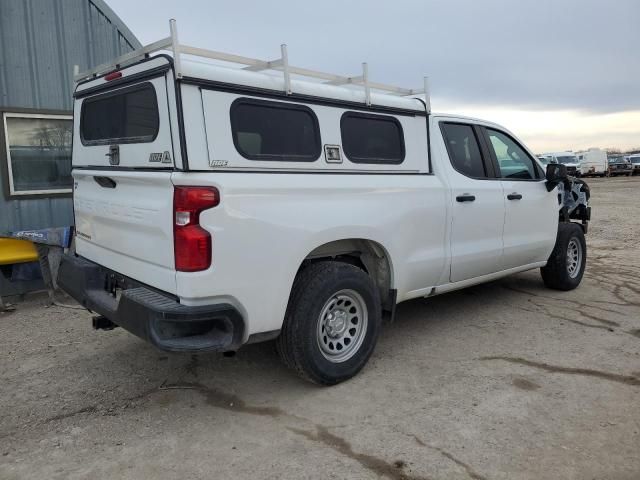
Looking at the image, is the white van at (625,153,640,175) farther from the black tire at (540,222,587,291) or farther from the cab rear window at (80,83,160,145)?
the cab rear window at (80,83,160,145)

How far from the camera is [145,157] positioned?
3449 millimetres

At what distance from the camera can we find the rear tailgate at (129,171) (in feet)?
10.5

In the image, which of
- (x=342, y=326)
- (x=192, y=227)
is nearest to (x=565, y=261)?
(x=342, y=326)

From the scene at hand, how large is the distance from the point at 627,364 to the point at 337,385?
2.34 meters

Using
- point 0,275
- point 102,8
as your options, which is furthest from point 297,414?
point 102,8

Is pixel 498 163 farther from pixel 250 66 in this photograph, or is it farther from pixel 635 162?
pixel 635 162

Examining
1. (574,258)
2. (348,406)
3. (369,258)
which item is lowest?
(348,406)

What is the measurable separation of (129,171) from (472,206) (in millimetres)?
2960

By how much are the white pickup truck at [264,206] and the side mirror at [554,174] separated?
112 centimetres

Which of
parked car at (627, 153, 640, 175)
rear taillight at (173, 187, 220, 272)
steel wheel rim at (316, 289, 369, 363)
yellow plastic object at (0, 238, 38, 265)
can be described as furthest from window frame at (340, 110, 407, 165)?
parked car at (627, 153, 640, 175)

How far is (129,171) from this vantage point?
11.7ft

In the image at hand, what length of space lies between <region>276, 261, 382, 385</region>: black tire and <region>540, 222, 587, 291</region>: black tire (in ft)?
10.9

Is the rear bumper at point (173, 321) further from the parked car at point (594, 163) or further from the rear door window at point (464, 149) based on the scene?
the parked car at point (594, 163)

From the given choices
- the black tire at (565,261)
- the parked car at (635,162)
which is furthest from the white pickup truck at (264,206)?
the parked car at (635,162)
